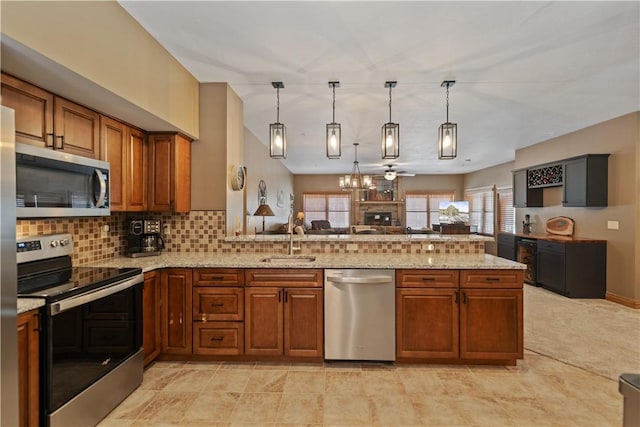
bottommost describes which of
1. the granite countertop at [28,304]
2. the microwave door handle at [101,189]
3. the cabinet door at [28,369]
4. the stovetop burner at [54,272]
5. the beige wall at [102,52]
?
the cabinet door at [28,369]

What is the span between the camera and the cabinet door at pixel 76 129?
7.13ft

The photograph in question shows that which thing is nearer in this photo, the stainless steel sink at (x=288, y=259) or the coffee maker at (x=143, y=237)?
the stainless steel sink at (x=288, y=259)

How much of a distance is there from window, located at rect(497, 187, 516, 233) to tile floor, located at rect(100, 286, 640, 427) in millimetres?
6104

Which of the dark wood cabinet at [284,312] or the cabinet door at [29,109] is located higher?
the cabinet door at [29,109]

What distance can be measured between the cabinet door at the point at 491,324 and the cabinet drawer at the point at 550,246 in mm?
3274

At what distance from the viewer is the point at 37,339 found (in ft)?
5.65

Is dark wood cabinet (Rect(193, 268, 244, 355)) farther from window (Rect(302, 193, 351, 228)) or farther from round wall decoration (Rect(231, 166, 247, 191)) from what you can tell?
window (Rect(302, 193, 351, 228))

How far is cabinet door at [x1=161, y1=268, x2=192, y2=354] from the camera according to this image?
2.87 meters

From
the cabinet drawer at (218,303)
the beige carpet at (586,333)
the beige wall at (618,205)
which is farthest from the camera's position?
the beige wall at (618,205)

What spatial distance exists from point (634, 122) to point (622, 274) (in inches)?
85.2

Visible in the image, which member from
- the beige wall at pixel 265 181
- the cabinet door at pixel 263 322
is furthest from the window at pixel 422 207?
the cabinet door at pixel 263 322

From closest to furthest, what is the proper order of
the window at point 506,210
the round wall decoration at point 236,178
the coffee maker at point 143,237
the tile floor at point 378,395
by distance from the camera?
the tile floor at point 378,395, the coffee maker at point 143,237, the round wall decoration at point 236,178, the window at point 506,210

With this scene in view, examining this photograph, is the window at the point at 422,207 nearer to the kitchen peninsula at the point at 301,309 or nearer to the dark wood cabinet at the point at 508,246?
the dark wood cabinet at the point at 508,246

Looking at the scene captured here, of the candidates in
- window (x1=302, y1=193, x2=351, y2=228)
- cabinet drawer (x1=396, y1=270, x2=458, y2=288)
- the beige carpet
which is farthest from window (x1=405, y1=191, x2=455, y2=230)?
cabinet drawer (x1=396, y1=270, x2=458, y2=288)
